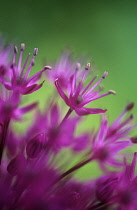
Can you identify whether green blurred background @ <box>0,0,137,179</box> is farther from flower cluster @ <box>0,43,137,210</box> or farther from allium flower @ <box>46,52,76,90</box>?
flower cluster @ <box>0,43,137,210</box>

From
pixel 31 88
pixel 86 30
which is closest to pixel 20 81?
pixel 31 88

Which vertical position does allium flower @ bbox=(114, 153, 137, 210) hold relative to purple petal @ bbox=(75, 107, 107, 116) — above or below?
below

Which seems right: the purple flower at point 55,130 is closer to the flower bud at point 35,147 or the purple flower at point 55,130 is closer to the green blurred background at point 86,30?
the flower bud at point 35,147

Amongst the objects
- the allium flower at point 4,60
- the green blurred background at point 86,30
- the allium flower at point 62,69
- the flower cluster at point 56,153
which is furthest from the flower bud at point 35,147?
the green blurred background at point 86,30

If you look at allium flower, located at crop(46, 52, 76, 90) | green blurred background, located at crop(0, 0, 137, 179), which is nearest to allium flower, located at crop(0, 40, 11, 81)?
allium flower, located at crop(46, 52, 76, 90)

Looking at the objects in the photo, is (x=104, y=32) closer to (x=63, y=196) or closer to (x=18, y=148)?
(x=18, y=148)

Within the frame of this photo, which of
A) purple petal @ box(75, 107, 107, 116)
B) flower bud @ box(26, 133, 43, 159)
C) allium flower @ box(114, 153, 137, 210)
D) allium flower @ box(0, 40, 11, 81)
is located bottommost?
allium flower @ box(114, 153, 137, 210)

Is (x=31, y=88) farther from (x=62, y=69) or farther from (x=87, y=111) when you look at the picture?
(x=62, y=69)

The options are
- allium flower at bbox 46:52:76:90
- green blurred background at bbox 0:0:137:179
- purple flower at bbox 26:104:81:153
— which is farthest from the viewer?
green blurred background at bbox 0:0:137:179
